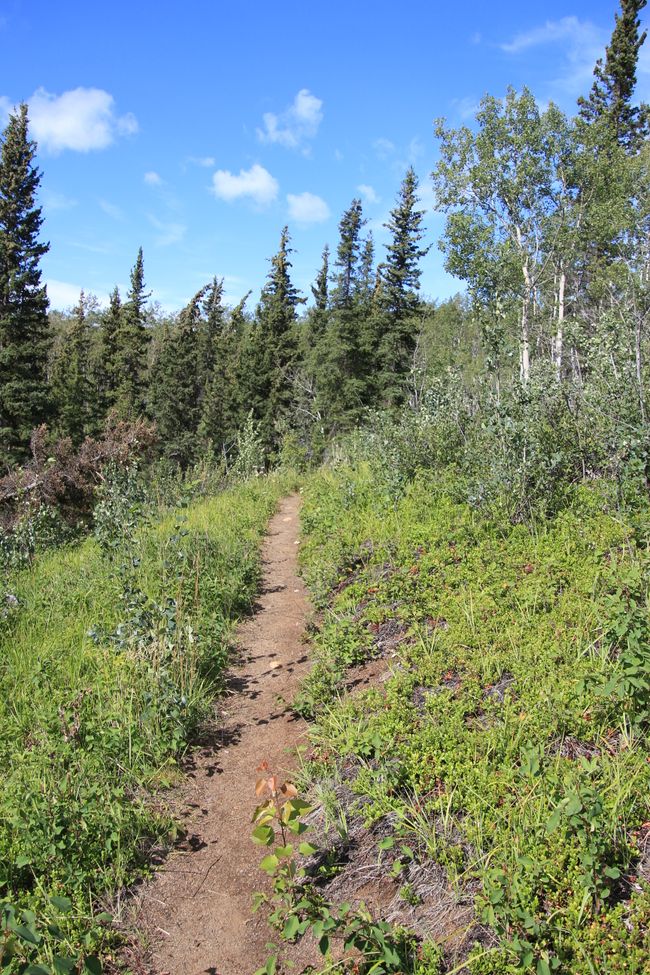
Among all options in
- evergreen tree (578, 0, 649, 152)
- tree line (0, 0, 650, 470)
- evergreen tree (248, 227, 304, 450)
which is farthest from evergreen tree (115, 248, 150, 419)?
evergreen tree (578, 0, 649, 152)

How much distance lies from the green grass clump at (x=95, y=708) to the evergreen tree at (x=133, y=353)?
34637mm

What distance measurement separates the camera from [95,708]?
12.3ft

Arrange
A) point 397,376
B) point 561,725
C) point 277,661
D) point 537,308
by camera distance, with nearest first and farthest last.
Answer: point 561,725 < point 277,661 < point 537,308 < point 397,376

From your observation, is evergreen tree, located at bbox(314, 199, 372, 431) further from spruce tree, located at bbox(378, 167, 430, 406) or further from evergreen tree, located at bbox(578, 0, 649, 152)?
evergreen tree, located at bbox(578, 0, 649, 152)

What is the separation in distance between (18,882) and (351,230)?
3686cm

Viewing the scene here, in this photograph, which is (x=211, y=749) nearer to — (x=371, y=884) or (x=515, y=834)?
(x=371, y=884)

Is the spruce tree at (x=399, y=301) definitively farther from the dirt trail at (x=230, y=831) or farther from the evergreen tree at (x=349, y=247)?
the dirt trail at (x=230, y=831)

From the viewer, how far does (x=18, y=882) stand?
2773mm

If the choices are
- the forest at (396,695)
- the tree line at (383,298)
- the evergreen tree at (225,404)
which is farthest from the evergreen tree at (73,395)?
the forest at (396,695)

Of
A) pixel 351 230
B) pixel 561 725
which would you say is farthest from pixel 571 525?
pixel 351 230

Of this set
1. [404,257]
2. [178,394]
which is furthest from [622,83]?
[178,394]

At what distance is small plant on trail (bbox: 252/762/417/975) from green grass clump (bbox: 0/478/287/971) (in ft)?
2.49

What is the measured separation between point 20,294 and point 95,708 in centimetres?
2831

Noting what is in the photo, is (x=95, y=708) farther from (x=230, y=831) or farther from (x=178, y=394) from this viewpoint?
(x=178, y=394)
